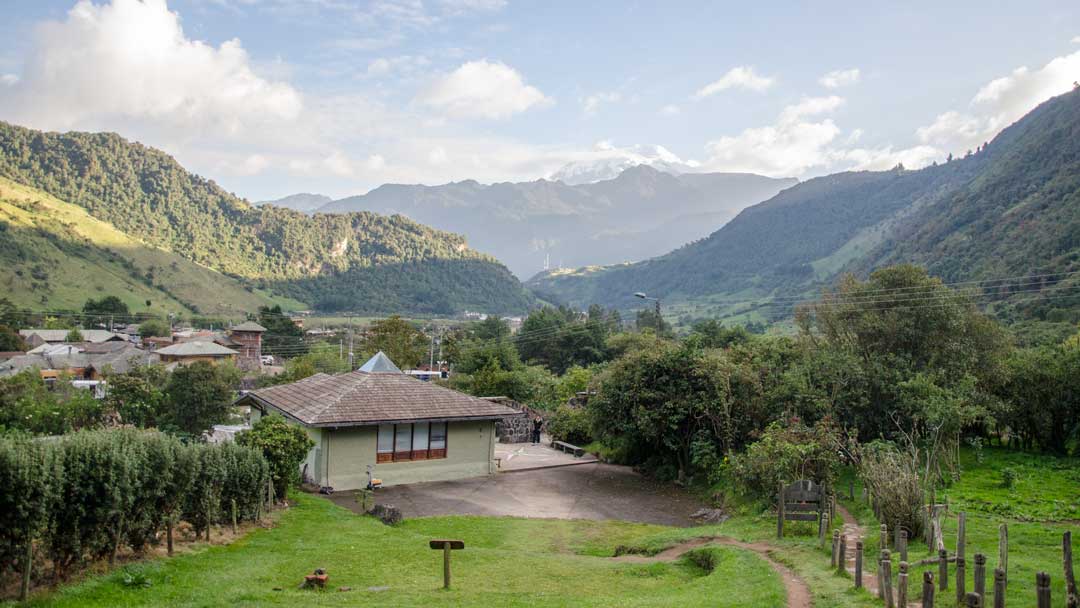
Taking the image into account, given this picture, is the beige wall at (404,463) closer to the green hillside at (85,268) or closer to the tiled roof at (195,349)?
the tiled roof at (195,349)

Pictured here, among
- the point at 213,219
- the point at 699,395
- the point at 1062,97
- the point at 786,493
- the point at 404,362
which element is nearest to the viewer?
the point at 786,493

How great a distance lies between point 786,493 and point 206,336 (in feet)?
265

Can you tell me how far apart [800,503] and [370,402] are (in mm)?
13631

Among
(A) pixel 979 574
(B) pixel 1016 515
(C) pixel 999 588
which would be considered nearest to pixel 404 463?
(B) pixel 1016 515

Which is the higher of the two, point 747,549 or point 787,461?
point 787,461

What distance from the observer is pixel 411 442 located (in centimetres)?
2269

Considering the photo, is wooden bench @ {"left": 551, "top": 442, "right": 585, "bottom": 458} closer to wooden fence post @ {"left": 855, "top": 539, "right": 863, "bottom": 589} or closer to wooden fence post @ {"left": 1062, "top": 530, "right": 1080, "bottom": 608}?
wooden fence post @ {"left": 855, "top": 539, "right": 863, "bottom": 589}

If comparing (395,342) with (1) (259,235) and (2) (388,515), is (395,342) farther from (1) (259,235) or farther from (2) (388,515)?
(1) (259,235)

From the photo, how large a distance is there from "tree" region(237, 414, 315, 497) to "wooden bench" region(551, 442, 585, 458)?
1335 centimetres

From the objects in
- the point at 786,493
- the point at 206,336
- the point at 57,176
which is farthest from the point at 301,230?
the point at 786,493

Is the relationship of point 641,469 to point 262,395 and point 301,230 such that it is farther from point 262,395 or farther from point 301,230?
point 301,230

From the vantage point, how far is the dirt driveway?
19.0 meters

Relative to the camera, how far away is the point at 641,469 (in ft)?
83.5

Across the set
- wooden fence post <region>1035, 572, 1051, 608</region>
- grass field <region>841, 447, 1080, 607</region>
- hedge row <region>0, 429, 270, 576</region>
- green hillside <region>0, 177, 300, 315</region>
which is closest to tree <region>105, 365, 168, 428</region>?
hedge row <region>0, 429, 270, 576</region>
